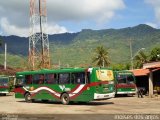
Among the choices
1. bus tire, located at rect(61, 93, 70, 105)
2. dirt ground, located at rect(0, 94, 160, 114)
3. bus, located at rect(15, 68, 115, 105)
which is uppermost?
bus, located at rect(15, 68, 115, 105)

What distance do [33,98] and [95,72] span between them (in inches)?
286

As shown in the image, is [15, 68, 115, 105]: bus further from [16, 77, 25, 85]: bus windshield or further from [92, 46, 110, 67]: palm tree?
[92, 46, 110, 67]: palm tree

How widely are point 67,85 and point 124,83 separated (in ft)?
34.4

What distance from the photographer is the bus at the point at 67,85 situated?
25516 millimetres

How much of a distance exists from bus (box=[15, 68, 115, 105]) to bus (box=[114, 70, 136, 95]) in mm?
8622

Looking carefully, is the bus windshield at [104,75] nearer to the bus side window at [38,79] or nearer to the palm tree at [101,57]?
the bus side window at [38,79]

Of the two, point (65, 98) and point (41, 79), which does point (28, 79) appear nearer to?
point (41, 79)

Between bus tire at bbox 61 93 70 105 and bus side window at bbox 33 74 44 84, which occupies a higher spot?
bus side window at bbox 33 74 44 84

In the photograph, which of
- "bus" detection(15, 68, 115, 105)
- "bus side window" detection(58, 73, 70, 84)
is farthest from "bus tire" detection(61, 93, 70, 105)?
"bus side window" detection(58, 73, 70, 84)

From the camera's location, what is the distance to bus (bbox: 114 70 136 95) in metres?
36.2

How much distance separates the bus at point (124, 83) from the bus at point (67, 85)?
28.3ft

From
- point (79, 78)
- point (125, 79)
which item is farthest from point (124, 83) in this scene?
point (79, 78)

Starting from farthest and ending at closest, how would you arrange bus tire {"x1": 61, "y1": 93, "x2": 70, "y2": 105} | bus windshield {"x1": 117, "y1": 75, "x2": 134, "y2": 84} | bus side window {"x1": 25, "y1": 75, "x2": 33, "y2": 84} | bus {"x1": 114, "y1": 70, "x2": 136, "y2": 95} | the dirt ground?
bus windshield {"x1": 117, "y1": 75, "x2": 134, "y2": 84} → bus {"x1": 114, "y1": 70, "x2": 136, "y2": 95} → bus side window {"x1": 25, "y1": 75, "x2": 33, "y2": 84} → bus tire {"x1": 61, "y1": 93, "x2": 70, "y2": 105} → the dirt ground

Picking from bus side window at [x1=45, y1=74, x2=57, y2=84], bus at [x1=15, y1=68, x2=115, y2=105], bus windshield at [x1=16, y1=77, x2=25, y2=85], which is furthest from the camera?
bus windshield at [x1=16, y1=77, x2=25, y2=85]
